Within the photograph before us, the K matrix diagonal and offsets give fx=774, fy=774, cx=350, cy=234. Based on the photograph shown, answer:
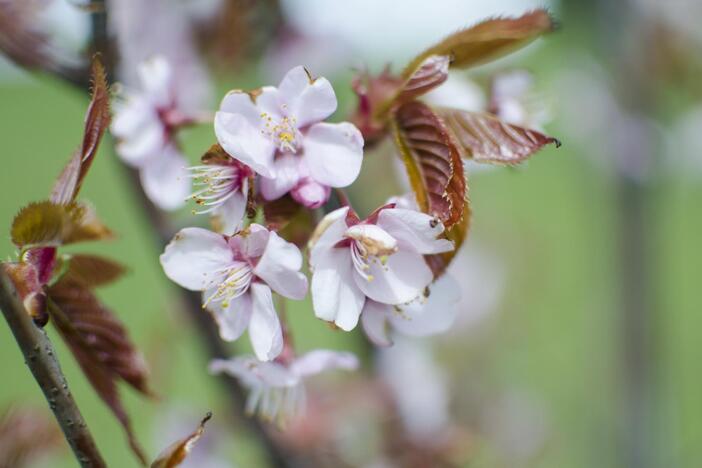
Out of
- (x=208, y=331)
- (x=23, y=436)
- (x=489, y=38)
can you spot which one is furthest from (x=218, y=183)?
(x=208, y=331)

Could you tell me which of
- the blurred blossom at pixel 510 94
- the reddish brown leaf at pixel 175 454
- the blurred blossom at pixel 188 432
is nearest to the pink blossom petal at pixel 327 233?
the reddish brown leaf at pixel 175 454

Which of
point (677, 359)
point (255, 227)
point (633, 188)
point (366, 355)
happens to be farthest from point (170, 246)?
point (677, 359)

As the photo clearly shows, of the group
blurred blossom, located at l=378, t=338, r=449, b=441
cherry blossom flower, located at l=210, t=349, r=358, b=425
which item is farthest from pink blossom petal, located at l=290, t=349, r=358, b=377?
blurred blossom, located at l=378, t=338, r=449, b=441

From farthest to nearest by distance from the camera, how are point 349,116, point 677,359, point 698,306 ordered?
point 698,306
point 677,359
point 349,116

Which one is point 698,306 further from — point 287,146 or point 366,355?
point 287,146

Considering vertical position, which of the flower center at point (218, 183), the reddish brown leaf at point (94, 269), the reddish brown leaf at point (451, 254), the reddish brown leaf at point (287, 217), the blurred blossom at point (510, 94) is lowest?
the reddish brown leaf at point (451, 254)

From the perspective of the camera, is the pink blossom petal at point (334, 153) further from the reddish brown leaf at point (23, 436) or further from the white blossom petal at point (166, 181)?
the reddish brown leaf at point (23, 436)
